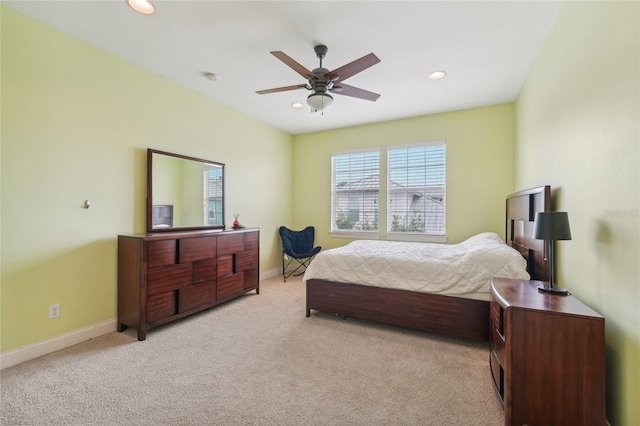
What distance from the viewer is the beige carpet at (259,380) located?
5.30 feet

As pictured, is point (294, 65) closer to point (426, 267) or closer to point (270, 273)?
point (426, 267)

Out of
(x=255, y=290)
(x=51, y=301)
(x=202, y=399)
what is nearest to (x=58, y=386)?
(x=51, y=301)

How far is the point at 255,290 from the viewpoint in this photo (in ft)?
13.5

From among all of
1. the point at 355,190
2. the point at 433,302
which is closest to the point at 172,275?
the point at 433,302

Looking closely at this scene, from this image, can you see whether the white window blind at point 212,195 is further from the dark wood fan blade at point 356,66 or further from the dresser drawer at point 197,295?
the dark wood fan blade at point 356,66

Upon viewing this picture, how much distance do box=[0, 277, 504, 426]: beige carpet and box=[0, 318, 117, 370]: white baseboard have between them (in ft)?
0.22

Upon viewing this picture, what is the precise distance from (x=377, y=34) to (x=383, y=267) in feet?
7.08

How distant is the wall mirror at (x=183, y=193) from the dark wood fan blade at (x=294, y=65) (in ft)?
6.16

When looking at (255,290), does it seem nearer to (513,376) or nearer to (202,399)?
(202,399)

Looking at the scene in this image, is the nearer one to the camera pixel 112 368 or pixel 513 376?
pixel 513 376

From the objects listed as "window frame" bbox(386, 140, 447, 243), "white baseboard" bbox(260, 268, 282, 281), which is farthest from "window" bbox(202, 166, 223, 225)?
"window frame" bbox(386, 140, 447, 243)

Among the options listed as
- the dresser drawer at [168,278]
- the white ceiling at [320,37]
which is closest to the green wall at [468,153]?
the white ceiling at [320,37]

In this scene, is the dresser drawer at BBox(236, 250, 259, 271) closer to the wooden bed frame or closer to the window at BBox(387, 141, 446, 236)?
the wooden bed frame

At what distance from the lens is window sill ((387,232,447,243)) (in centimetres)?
440
